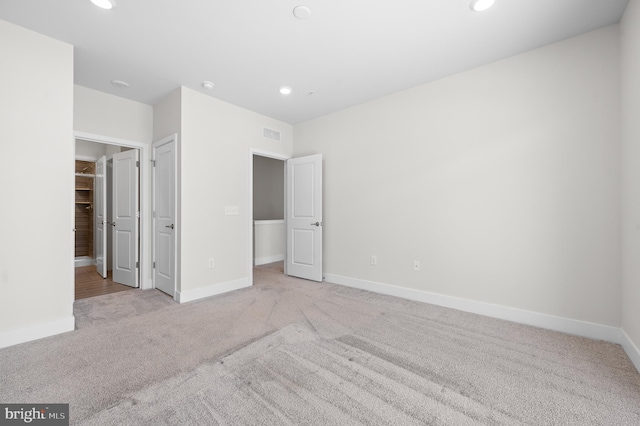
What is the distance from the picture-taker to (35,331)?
7.86 feet

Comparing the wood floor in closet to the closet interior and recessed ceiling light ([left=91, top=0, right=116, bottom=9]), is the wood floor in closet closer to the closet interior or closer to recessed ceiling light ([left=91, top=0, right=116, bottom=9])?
the closet interior

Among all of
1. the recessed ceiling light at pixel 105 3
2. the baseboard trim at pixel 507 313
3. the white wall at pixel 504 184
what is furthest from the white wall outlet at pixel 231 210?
the recessed ceiling light at pixel 105 3

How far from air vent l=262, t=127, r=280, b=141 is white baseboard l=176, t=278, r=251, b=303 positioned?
7.64 feet

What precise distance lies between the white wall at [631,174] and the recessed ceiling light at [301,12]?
2.34 m

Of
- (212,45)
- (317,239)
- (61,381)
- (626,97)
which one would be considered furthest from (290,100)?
(61,381)

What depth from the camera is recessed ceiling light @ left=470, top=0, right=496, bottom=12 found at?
2.06 meters

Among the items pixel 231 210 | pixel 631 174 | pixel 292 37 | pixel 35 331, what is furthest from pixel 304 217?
pixel 631 174

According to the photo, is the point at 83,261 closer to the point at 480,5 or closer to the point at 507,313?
the point at 507,313

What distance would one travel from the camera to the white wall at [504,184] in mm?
2404

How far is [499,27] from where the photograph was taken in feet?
7.73

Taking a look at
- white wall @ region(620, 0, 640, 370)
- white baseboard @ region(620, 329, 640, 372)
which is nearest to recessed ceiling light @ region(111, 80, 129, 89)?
white wall @ region(620, 0, 640, 370)

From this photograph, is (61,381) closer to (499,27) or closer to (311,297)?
(311,297)

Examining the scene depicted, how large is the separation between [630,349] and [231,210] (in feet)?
13.9

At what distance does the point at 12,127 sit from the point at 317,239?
3.49m
